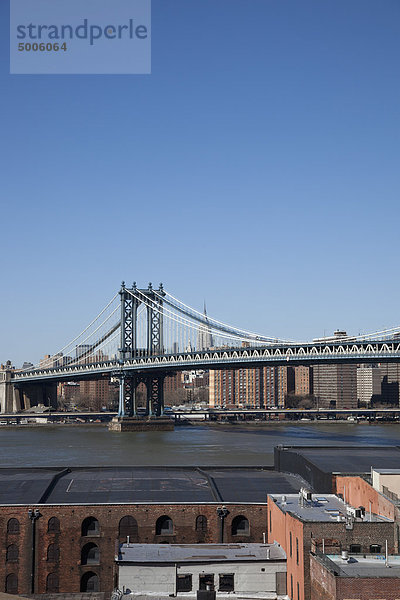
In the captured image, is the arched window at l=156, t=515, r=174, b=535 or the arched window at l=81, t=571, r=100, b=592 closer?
the arched window at l=81, t=571, r=100, b=592

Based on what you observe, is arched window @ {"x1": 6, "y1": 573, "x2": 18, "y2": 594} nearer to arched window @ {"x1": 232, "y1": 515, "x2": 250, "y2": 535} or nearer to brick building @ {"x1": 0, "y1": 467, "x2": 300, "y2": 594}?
brick building @ {"x1": 0, "y1": 467, "x2": 300, "y2": 594}

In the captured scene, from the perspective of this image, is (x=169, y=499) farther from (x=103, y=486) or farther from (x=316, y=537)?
(x=316, y=537)

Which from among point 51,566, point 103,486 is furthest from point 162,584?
point 103,486

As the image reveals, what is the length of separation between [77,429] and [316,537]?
7862 centimetres

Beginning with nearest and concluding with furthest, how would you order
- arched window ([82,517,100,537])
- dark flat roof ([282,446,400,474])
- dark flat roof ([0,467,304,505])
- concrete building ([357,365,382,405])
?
arched window ([82,517,100,537]) → dark flat roof ([0,467,304,505]) → dark flat roof ([282,446,400,474]) → concrete building ([357,365,382,405])

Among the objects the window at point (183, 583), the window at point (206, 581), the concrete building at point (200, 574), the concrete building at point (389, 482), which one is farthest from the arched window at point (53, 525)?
the concrete building at point (389, 482)

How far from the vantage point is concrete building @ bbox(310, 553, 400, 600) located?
17188mm

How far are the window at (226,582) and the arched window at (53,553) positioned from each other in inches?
266

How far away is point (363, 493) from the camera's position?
2559 centimetres

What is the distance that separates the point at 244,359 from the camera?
77.1 meters

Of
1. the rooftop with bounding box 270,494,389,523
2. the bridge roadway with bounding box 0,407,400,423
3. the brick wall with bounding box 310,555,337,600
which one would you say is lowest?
the bridge roadway with bounding box 0,407,400,423

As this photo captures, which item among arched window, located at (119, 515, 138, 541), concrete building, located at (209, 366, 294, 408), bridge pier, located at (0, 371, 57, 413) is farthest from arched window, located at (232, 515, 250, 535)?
concrete building, located at (209, 366, 294, 408)

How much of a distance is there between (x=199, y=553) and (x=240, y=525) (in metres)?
4.79

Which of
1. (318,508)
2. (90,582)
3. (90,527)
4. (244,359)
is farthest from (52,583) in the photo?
(244,359)
